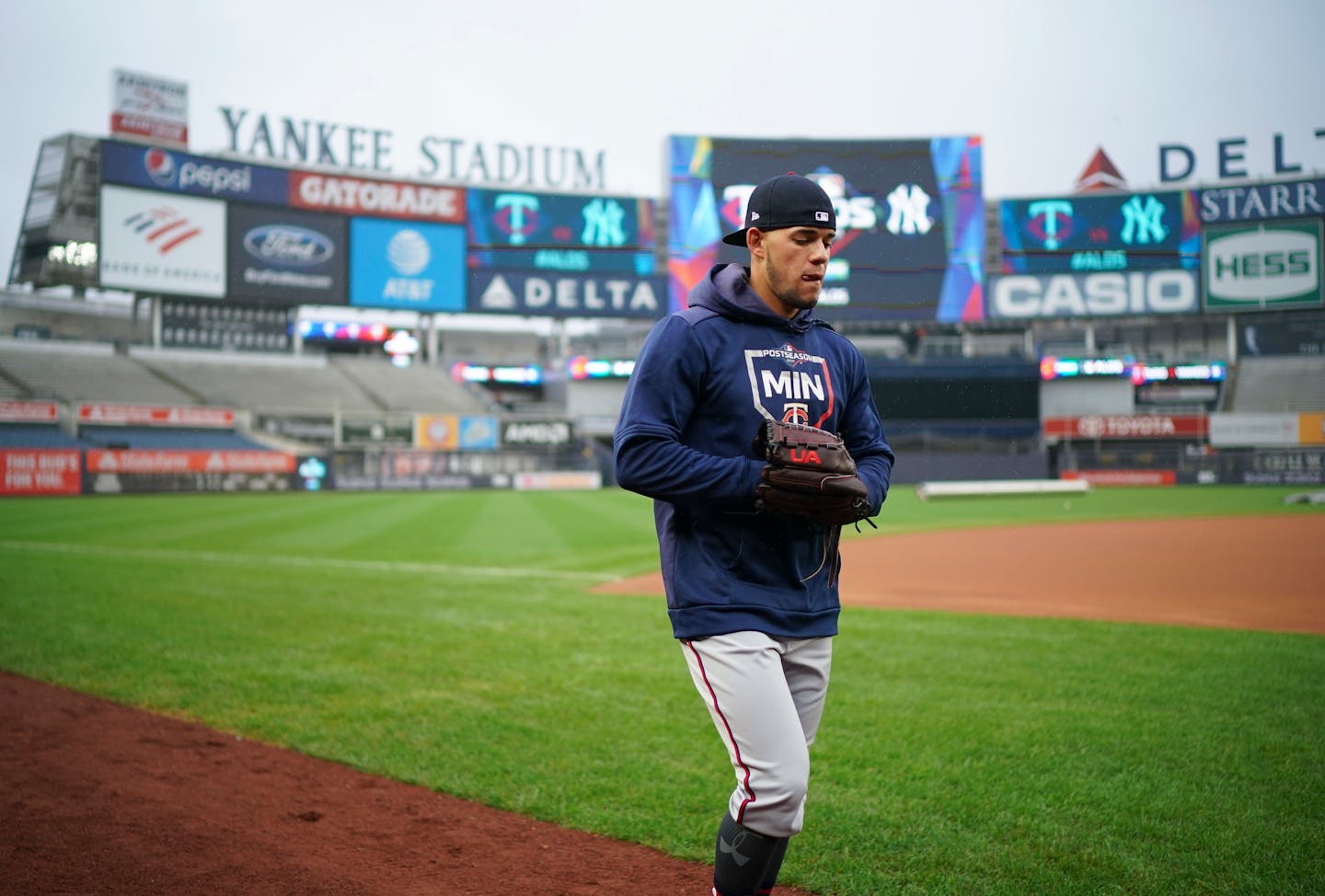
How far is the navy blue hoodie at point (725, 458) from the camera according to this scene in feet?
9.32

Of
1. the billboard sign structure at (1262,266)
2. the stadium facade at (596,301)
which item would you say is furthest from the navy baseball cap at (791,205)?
the billboard sign structure at (1262,266)

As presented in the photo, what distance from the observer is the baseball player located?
282 cm

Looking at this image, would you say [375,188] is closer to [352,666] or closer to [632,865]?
[352,666]

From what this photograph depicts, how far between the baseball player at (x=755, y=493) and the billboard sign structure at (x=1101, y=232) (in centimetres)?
5227

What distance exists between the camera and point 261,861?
397cm

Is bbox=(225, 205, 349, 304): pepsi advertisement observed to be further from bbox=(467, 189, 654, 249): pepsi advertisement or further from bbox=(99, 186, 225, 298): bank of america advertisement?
bbox=(467, 189, 654, 249): pepsi advertisement

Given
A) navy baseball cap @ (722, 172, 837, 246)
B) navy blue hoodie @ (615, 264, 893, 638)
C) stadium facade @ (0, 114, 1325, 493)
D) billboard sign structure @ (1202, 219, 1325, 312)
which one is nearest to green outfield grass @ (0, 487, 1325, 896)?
navy blue hoodie @ (615, 264, 893, 638)

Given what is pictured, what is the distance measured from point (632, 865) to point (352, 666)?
4249 millimetres

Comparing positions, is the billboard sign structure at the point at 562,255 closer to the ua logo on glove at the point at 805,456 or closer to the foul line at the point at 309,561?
the foul line at the point at 309,561

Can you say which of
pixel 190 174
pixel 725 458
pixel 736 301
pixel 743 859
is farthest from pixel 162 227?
pixel 743 859

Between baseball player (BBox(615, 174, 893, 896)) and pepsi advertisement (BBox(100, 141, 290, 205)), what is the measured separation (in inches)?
1910

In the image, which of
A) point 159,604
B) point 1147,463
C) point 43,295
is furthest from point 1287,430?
point 43,295

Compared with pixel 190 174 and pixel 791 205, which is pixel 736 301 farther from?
pixel 190 174

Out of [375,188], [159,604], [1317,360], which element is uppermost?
[375,188]
